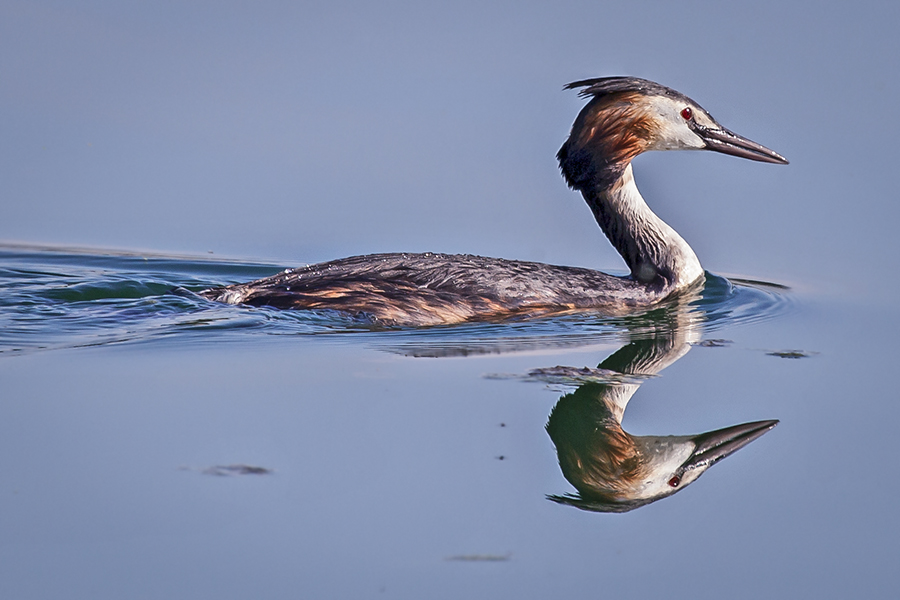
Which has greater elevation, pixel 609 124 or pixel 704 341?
pixel 609 124

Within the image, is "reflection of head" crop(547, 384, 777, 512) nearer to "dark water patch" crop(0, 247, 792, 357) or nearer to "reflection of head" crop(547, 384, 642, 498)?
"reflection of head" crop(547, 384, 642, 498)

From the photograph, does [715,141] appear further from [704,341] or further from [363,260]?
[363,260]

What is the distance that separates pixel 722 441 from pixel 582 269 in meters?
2.79

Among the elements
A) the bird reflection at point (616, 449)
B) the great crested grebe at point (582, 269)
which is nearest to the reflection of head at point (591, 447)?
the bird reflection at point (616, 449)

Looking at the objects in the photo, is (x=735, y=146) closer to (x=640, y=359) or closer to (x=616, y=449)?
(x=640, y=359)

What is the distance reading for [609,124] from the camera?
921cm

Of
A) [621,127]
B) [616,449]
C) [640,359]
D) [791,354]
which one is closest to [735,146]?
[621,127]

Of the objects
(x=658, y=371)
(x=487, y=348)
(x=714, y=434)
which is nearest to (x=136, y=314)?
(x=487, y=348)

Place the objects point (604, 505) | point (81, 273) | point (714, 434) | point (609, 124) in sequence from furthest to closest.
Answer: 1. point (81, 273)
2. point (609, 124)
3. point (714, 434)
4. point (604, 505)

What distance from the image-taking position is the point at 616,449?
6555 mm

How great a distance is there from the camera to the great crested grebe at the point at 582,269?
840 cm

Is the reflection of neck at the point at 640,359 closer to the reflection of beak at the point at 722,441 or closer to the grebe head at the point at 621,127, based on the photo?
the reflection of beak at the point at 722,441

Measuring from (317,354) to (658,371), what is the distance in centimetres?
224

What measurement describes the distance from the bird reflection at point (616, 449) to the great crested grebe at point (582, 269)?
3.87 feet
